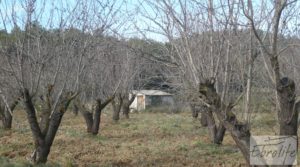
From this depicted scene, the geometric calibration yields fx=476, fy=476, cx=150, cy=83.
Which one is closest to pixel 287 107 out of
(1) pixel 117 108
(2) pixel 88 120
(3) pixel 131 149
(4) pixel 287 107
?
(4) pixel 287 107

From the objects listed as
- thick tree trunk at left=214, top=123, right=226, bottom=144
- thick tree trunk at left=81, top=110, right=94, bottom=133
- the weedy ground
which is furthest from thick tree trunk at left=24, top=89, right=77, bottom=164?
thick tree trunk at left=81, top=110, right=94, bottom=133

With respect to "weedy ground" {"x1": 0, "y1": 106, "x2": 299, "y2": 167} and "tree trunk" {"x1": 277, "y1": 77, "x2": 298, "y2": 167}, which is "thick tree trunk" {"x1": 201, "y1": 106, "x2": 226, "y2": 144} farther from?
"tree trunk" {"x1": 277, "y1": 77, "x2": 298, "y2": 167}

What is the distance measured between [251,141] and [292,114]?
0.69 m

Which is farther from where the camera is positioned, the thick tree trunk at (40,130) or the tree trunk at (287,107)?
the thick tree trunk at (40,130)

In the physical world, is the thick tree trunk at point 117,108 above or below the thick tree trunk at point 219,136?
above

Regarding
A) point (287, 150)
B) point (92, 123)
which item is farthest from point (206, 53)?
point (92, 123)

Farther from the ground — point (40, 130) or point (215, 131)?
point (40, 130)

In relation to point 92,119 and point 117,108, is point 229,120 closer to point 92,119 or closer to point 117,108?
point 92,119

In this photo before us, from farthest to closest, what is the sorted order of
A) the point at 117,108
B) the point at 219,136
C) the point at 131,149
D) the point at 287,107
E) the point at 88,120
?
the point at 117,108 → the point at 88,120 → the point at 219,136 → the point at 131,149 → the point at 287,107

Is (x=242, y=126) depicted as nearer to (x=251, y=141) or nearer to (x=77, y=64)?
(x=251, y=141)

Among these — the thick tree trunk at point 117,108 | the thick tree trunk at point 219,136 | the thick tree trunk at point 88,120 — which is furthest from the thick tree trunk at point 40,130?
the thick tree trunk at point 117,108

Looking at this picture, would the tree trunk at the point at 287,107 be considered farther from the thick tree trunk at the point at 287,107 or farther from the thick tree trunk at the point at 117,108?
the thick tree trunk at the point at 117,108

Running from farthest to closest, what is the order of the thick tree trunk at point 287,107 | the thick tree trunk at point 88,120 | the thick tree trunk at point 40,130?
the thick tree trunk at point 88,120 < the thick tree trunk at point 40,130 < the thick tree trunk at point 287,107

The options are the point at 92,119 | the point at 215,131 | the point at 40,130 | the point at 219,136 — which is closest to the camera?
the point at 40,130
